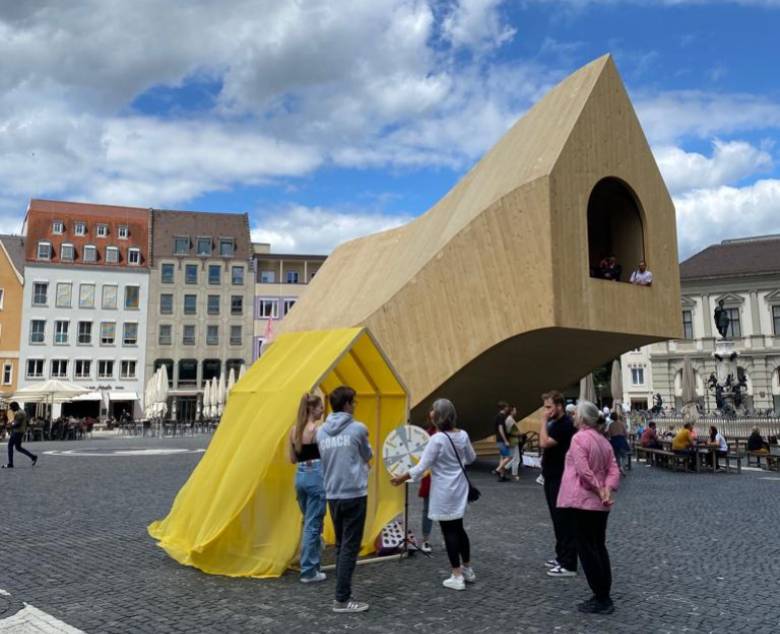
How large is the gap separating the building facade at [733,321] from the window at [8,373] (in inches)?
2064

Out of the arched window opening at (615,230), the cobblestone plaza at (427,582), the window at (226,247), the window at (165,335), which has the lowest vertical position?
the cobblestone plaza at (427,582)

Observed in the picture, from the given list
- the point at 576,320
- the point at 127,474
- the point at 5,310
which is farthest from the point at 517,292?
the point at 5,310

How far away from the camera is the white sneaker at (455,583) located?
6.86 metres

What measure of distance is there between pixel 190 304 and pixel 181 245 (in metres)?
5.35

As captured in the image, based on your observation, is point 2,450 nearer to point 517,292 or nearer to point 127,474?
point 127,474

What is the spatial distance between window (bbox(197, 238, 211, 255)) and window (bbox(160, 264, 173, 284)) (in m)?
2.96

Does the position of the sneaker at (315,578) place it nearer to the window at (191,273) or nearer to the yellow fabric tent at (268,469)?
the yellow fabric tent at (268,469)

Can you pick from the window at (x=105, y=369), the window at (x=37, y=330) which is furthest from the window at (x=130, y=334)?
the window at (x=37, y=330)

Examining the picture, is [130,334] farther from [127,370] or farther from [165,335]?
[127,370]

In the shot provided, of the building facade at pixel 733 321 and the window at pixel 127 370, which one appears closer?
the building facade at pixel 733 321

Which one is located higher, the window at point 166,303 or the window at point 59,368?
the window at point 166,303

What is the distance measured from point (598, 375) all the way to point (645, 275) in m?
56.7

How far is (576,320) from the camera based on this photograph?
15.1 metres

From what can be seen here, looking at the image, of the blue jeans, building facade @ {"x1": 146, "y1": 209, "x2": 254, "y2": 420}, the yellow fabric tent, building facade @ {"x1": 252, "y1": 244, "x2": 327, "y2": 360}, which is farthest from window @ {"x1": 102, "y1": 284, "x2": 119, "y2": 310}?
the blue jeans
